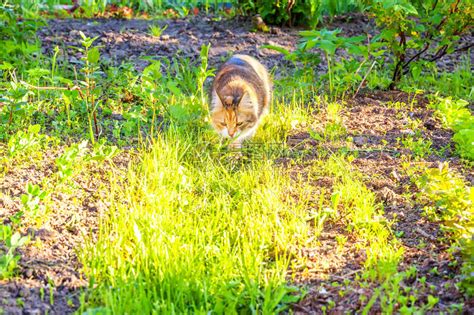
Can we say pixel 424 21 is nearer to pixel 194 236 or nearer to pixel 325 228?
pixel 325 228

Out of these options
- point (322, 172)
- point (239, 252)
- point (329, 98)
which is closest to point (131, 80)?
point (329, 98)

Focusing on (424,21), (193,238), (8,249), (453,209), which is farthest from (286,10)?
(8,249)

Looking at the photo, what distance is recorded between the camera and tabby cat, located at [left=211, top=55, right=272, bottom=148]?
4.71 meters

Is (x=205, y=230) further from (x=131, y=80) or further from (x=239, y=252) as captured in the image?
(x=131, y=80)

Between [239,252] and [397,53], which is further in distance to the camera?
[397,53]

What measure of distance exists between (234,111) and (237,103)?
0.06 m

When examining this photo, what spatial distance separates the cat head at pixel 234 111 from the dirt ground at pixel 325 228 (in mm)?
382

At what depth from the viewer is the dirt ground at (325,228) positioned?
3.05m

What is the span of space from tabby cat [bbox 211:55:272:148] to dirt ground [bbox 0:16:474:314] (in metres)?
0.36

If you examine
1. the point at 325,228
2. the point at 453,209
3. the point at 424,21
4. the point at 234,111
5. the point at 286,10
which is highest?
the point at 424,21

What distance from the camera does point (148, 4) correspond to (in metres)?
8.34

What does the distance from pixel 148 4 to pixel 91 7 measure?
75cm

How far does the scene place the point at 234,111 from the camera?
468cm

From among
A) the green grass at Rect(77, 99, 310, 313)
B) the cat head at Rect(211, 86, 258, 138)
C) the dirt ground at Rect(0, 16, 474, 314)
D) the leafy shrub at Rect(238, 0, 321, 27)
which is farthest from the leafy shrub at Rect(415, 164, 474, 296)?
the leafy shrub at Rect(238, 0, 321, 27)
